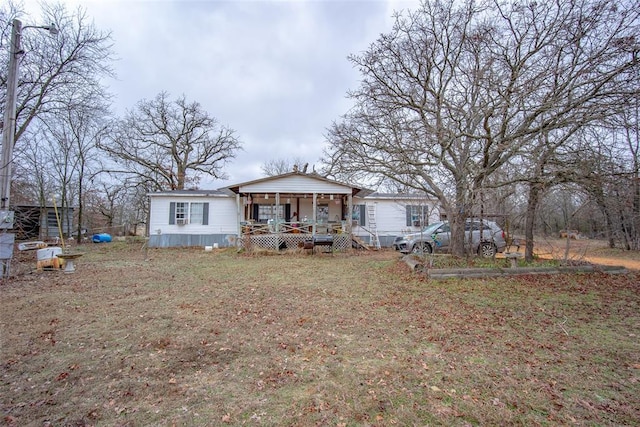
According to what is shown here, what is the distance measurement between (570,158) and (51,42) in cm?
1566

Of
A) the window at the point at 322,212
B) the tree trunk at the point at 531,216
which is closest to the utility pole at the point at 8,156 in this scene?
the window at the point at 322,212

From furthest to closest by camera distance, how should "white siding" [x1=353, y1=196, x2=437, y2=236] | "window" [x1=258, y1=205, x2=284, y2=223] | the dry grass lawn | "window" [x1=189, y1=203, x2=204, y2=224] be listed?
"white siding" [x1=353, y1=196, x2=437, y2=236] → "window" [x1=258, y1=205, x2=284, y2=223] → "window" [x1=189, y1=203, x2=204, y2=224] → the dry grass lawn

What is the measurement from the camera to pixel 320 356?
10.9 feet

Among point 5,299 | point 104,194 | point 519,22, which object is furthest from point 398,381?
point 104,194

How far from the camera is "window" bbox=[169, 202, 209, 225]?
53.2 ft

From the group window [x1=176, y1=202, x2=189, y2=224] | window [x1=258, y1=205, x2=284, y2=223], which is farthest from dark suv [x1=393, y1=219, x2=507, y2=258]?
window [x1=176, y1=202, x2=189, y2=224]

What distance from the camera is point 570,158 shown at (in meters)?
7.66

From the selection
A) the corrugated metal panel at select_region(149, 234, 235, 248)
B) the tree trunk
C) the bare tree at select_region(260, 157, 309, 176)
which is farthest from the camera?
the bare tree at select_region(260, 157, 309, 176)

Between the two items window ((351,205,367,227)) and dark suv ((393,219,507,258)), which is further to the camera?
window ((351,205,367,227))

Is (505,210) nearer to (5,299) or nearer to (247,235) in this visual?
(247,235)

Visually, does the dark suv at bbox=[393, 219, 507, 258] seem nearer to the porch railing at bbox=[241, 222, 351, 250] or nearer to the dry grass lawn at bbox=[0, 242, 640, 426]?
the porch railing at bbox=[241, 222, 351, 250]

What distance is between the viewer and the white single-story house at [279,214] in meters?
14.4

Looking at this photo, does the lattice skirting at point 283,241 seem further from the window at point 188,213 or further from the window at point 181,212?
the window at point 181,212

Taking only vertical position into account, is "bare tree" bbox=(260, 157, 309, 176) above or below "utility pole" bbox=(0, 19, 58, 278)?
above
